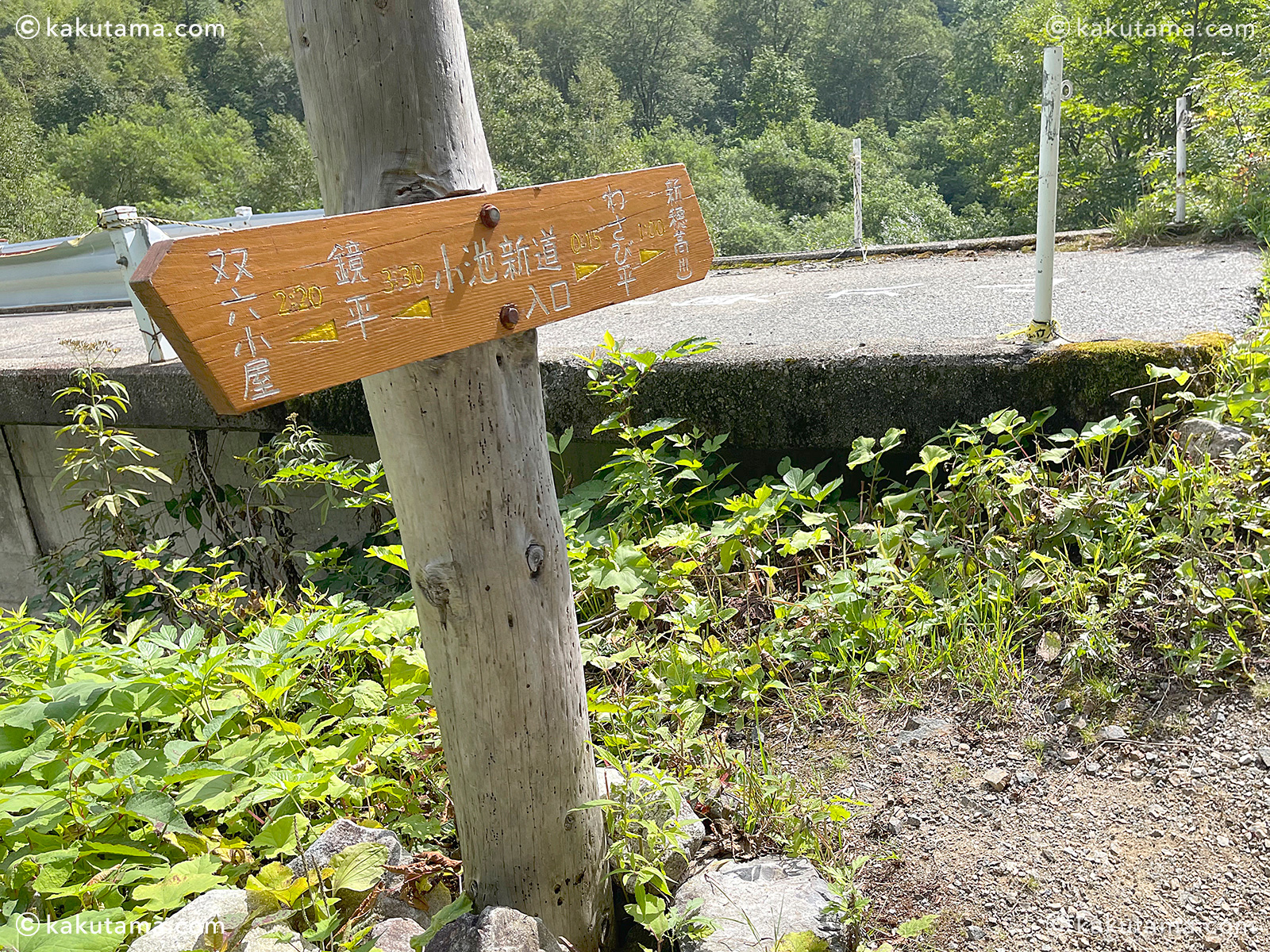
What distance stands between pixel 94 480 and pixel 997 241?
6.34m

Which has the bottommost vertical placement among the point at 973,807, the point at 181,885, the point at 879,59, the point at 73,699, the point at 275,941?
the point at 973,807

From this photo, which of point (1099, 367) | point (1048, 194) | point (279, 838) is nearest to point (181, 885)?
point (279, 838)

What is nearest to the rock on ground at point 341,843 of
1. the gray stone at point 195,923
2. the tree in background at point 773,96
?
the gray stone at point 195,923

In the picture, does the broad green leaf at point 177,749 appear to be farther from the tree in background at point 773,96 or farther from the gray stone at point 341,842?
the tree in background at point 773,96

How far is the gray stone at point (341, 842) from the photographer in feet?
5.95

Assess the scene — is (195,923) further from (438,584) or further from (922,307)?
(922,307)

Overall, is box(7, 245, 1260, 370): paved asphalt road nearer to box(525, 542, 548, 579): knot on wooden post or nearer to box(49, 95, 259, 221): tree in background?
box(525, 542, 548, 579): knot on wooden post

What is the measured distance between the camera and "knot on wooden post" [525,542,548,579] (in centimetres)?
160

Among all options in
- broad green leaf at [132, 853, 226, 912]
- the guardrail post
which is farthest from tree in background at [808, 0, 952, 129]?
broad green leaf at [132, 853, 226, 912]

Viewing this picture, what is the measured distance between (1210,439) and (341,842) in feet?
9.32

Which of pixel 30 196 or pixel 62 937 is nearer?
pixel 62 937

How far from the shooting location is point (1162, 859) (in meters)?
1.91

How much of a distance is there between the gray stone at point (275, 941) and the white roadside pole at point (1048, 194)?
295 cm

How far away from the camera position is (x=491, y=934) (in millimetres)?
1527
